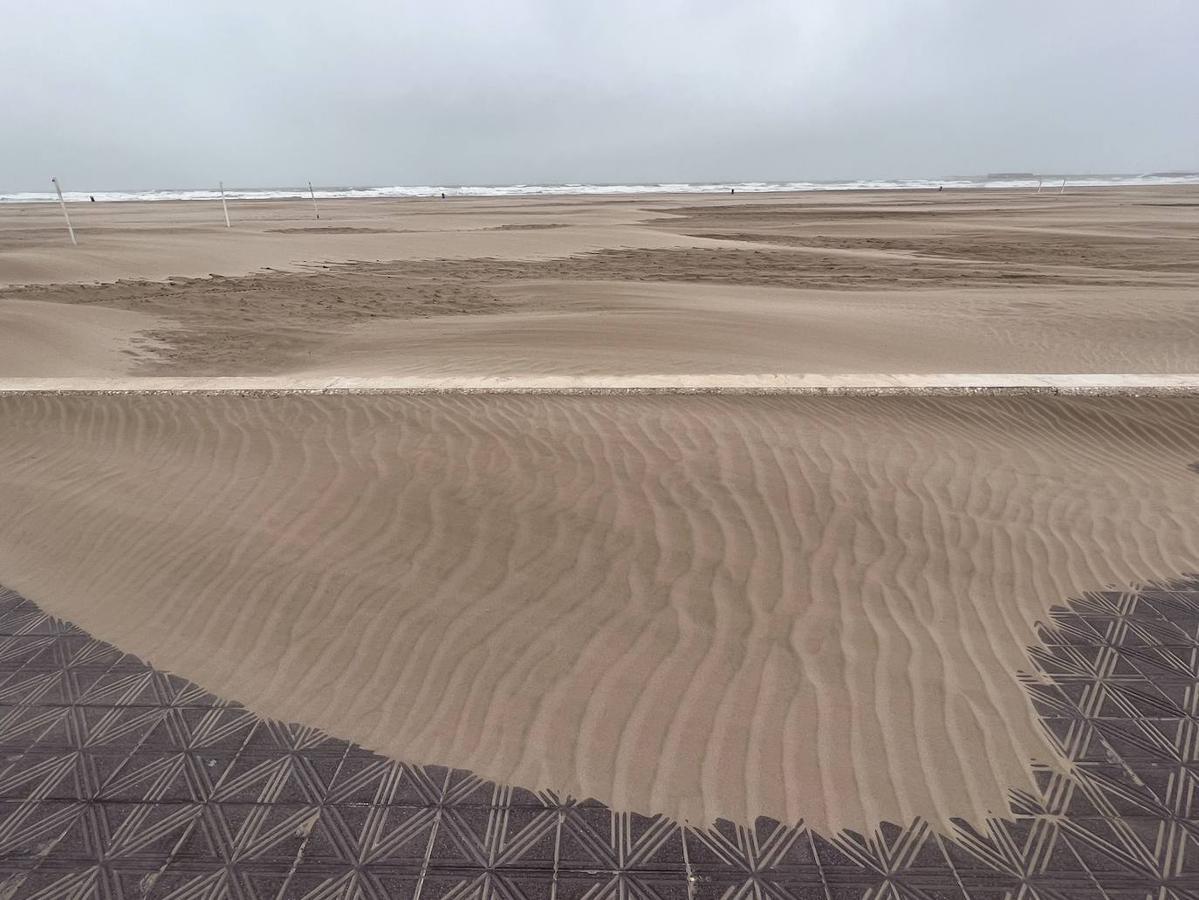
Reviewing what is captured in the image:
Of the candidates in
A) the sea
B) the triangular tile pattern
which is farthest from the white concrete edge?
the sea

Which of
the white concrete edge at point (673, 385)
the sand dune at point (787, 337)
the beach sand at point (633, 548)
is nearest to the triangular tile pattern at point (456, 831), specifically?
the beach sand at point (633, 548)

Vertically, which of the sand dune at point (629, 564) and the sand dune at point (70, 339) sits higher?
the sand dune at point (629, 564)

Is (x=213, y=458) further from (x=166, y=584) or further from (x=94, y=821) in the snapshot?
(x=94, y=821)

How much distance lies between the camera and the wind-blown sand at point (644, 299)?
916 cm

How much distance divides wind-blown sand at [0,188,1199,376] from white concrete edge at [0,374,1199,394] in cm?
162

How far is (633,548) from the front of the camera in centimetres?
438

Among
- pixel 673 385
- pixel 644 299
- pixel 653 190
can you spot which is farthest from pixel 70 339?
pixel 653 190

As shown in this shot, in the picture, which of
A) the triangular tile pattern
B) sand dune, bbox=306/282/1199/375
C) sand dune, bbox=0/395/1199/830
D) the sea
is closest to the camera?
the triangular tile pattern

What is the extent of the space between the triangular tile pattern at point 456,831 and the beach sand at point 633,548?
0.14 metres

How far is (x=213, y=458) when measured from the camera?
5688 millimetres

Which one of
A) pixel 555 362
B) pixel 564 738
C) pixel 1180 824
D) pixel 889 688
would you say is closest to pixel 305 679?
pixel 564 738

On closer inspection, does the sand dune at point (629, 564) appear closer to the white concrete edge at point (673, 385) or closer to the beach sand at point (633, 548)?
the beach sand at point (633, 548)

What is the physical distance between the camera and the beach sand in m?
3.07

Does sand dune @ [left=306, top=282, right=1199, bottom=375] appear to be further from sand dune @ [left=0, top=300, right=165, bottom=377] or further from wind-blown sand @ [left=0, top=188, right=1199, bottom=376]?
sand dune @ [left=0, top=300, right=165, bottom=377]
